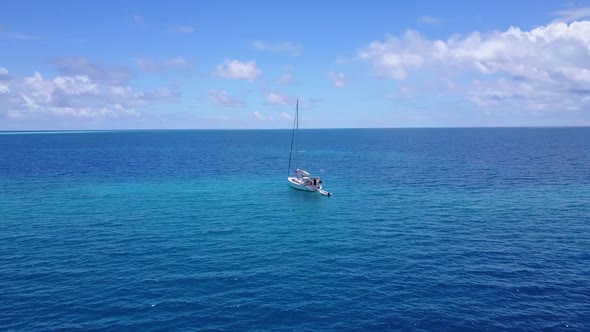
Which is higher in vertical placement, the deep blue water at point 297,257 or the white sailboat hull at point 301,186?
the white sailboat hull at point 301,186

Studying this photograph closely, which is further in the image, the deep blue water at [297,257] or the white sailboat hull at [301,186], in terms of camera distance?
the white sailboat hull at [301,186]

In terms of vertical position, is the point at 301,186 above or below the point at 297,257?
above

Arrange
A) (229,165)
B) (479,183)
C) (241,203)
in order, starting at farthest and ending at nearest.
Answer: (229,165) < (479,183) < (241,203)

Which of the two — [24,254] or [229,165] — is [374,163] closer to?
[229,165]

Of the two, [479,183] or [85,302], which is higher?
[479,183]

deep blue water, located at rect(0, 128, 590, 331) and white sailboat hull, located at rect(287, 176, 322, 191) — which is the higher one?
white sailboat hull, located at rect(287, 176, 322, 191)

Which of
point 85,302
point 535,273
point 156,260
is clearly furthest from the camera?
point 156,260

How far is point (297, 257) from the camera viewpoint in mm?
54188

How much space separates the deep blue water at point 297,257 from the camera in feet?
128

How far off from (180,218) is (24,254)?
25336 mm

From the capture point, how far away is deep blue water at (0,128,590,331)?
39.2 meters

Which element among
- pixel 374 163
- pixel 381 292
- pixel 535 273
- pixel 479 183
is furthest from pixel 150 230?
pixel 374 163

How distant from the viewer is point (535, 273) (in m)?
48.2

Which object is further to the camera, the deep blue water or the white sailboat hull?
the white sailboat hull
